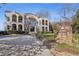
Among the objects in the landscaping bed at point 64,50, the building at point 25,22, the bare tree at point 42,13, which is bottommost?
the landscaping bed at point 64,50

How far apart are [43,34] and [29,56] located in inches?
7.7

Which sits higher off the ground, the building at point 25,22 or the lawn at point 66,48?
the building at point 25,22

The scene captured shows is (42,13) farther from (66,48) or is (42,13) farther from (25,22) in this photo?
(66,48)

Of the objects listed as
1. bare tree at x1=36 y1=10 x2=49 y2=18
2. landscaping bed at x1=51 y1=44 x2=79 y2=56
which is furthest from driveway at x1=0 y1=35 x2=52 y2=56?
bare tree at x1=36 y1=10 x2=49 y2=18

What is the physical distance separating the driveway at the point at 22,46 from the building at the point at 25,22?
0.07 m

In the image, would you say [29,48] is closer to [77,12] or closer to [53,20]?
[53,20]

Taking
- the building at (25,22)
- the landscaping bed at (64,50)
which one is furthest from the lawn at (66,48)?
the building at (25,22)

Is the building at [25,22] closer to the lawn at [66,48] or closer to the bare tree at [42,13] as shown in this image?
the bare tree at [42,13]

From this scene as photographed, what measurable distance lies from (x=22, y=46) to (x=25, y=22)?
0.60 ft

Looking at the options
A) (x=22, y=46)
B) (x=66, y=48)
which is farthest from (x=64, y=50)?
(x=22, y=46)

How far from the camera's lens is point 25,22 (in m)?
1.63

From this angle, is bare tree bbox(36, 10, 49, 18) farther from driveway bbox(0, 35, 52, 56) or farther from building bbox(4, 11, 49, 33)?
driveway bbox(0, 35, 52, 56)

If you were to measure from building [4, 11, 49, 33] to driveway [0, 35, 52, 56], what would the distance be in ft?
0.22

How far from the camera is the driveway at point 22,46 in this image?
5.23 ft
